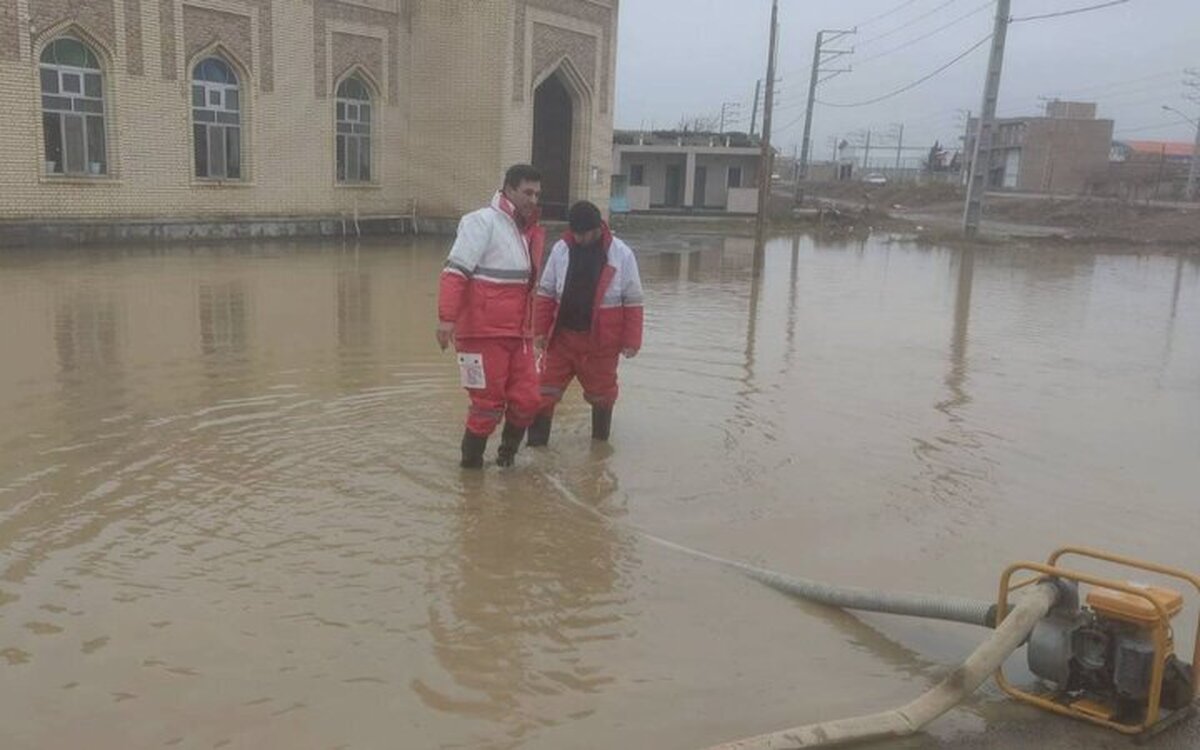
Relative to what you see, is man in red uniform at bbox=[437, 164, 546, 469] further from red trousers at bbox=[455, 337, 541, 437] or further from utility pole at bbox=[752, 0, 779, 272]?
utility pole at bbox=[752, 0, 779, 272]

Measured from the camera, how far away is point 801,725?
3.33 m

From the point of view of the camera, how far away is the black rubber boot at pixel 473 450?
572 centimetres

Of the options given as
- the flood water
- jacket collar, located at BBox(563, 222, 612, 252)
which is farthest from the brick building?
jacket collar, located at BBox(563, 222, 612, 252)

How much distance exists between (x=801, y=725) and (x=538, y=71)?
24.0m

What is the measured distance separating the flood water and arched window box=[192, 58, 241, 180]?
36.3ft

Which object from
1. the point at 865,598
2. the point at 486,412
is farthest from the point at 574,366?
the point at 865,598

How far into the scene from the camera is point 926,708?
3.23 meters

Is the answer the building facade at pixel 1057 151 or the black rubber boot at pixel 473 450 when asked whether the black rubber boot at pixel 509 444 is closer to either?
the black rubber boot at pixel 473 450

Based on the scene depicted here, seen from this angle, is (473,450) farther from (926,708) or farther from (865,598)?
(926,708)

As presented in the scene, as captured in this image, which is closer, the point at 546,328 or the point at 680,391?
the point at 546,328

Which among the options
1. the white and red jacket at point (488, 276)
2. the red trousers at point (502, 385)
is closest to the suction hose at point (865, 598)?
the red trousers at point (502, 385)

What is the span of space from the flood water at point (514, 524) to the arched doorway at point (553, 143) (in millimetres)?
20390

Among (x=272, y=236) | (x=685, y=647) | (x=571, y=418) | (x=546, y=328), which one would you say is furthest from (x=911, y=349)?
(x=272, y=236)

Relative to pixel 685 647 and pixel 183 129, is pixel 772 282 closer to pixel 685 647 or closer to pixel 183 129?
pixel 183 129
